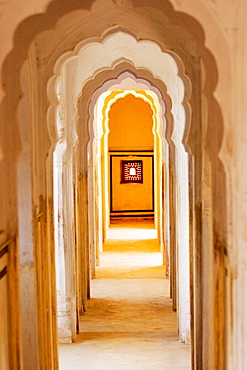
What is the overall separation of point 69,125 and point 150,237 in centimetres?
905

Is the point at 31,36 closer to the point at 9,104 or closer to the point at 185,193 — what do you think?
the point at 9,104

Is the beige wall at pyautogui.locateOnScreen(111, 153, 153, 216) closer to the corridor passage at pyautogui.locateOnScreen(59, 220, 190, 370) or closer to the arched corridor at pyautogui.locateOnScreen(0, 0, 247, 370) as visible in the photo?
the corridor passage at pyautogui.locateOnScreen(59, 220, 190, 370)

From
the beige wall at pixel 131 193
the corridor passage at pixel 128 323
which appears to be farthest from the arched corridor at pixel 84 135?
the beige wall at pixel 131 193

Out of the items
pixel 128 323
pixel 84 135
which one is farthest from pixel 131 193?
pixel 128 323

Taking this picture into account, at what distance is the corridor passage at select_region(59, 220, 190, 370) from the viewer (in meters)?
5.74

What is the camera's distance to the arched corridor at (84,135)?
2541 millimetres

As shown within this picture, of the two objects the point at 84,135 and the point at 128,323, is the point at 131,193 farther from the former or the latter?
the point at 128,323

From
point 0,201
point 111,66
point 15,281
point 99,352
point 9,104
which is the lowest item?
point 99,352

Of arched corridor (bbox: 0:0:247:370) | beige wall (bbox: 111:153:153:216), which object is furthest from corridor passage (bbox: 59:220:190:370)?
beige wall (bbox: 111:153:153:216)

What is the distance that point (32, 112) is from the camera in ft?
Answer: 12.2

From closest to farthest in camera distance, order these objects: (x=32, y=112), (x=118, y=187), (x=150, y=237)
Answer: (x=32, y=112) → (x=150, y=237) → (x=118, y=187)

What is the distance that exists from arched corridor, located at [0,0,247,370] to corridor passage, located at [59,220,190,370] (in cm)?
32

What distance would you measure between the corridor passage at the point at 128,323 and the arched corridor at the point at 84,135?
32 cm

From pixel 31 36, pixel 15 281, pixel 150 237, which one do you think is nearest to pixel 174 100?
pixel 31 36
